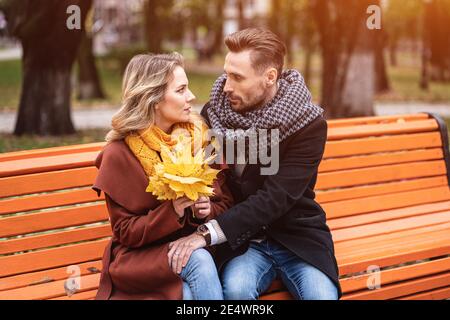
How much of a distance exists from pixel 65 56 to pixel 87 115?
5.16 m

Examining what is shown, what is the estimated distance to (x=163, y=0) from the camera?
2861cm

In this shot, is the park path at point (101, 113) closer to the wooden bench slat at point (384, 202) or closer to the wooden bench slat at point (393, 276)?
the wooden bench slat at point (384, 202)

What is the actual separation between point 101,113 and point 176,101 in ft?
38.1

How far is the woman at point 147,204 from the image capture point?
3.08 m

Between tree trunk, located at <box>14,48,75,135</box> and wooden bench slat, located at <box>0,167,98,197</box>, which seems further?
tree trunk, located at <box>14,48,75,135</box>

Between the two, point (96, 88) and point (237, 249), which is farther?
point (96, 88)

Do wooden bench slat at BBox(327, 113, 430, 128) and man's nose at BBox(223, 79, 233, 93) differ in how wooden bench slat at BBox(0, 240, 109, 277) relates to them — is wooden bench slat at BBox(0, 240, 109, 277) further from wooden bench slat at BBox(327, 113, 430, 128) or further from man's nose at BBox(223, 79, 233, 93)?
wooden bench slat at BBox(327, 113, 430, 128)

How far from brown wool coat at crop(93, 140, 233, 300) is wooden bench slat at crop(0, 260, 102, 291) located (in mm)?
436

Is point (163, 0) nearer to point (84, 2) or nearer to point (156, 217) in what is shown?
point (84, 2)

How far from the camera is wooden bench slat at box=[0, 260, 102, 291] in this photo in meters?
3.45

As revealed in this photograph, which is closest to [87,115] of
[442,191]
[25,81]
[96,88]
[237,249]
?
[96,88]

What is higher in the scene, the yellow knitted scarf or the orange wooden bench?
the yellow knitted scarf

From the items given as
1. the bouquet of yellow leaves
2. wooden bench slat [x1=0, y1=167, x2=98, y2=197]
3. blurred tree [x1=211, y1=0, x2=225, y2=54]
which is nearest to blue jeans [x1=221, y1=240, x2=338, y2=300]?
the bouquet of yellow leaves

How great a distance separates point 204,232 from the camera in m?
3.23
